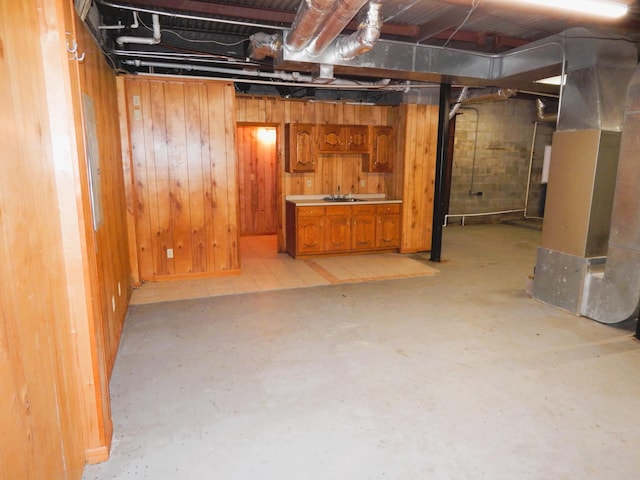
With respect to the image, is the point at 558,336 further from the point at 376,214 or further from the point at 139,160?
the point at 139,160

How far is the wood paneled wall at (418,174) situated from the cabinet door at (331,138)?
3.05 feet

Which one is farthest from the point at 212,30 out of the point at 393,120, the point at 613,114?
the point at 613,114

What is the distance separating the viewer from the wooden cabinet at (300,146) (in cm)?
595

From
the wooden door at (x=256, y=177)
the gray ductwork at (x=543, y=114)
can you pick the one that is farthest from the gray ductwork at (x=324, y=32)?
the gray ductwork at (x=543, y=114)

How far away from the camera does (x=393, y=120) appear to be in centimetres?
644

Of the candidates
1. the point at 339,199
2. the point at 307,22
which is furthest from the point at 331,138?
the point at 307,22

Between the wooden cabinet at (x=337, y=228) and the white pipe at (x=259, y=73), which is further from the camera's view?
the wooden cabinet at (x=337, y=228)

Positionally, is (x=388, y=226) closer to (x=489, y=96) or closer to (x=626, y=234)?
(x=489, y=96)

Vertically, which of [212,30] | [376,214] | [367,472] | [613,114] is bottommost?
[367,472]

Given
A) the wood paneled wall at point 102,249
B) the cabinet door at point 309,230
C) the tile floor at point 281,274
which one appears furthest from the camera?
the cabinet door at point 309,230

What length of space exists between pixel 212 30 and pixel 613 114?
158 inches

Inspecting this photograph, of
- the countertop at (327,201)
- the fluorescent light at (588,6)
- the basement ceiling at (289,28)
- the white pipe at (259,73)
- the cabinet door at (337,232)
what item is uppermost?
the basement ceiling at (289,28)

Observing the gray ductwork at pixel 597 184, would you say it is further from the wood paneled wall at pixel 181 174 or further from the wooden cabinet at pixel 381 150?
the wood paneled wall at pixel 181 174

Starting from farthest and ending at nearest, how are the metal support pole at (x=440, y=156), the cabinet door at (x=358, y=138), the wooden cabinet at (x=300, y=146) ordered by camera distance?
the cabinet door at (x=358, y=138) < the wooden cabinet at (x=300, y=146) < the metal support pole at (x=440, y=156)
